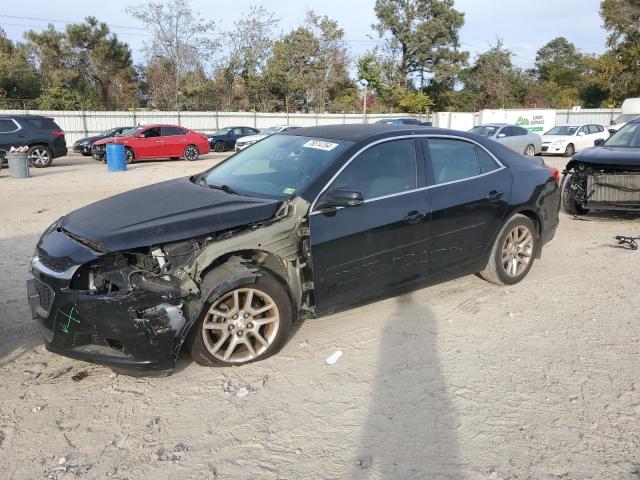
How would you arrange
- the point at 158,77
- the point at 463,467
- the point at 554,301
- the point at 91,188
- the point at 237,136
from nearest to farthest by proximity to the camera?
the point at 463,467, the point at 554,301, the point at 91,188, the point at 237,136, the point at 158,77

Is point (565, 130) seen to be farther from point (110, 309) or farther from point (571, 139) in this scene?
point (110, 309)

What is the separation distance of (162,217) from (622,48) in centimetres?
5074

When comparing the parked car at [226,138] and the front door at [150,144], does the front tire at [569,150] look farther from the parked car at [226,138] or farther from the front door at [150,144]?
the front door at [150,144]

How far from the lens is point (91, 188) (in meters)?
12.9

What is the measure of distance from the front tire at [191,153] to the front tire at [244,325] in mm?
19125

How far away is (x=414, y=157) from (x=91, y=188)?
10475 millimetres

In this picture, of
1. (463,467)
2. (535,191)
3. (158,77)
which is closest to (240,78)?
(158,77)

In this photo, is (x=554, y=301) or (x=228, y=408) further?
(x=554, y=301)

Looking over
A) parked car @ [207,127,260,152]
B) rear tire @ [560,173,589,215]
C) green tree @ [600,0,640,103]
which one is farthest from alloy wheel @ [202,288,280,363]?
green tree @ [600,0,640,103]

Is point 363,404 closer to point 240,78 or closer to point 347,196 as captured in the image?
point 347,196

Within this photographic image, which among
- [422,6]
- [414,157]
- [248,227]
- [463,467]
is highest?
[422,6]

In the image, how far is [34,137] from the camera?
17.5 m

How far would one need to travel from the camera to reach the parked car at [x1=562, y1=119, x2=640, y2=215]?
7.84 metres

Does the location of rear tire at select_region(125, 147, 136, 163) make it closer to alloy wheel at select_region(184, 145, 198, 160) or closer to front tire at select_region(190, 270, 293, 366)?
alloy wheel at select_region(184, 145, 198, 160)
